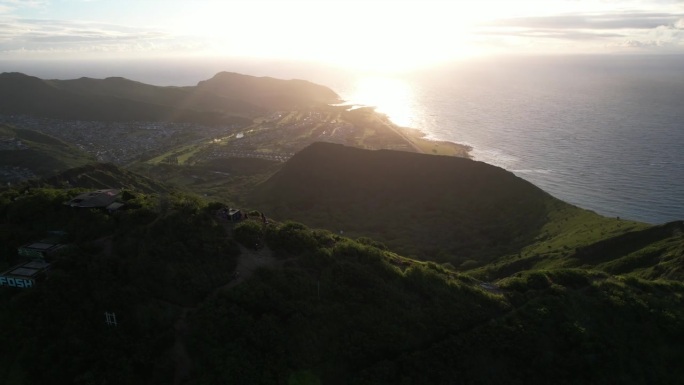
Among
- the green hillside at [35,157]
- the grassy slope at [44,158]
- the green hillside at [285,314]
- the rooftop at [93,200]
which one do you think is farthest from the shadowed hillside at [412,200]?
the green hillside at [35,157]

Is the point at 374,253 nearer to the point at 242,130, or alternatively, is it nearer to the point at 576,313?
the point at 576,313

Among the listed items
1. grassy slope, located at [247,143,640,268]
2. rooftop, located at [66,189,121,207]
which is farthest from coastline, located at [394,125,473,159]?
rooftop, located at [66,189,121,207]

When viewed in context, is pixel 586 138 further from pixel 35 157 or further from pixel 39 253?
pixel 35 157

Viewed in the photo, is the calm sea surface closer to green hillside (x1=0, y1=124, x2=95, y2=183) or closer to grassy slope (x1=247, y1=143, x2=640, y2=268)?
grassy slope (x1=247, y1=143, x2=640, y2=268)

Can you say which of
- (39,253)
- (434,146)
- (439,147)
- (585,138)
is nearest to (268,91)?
(434,146)

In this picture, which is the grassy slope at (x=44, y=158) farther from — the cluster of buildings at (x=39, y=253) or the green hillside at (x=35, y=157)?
the cluster of buildings at (x=39, y=253)

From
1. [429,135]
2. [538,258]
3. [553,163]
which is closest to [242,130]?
[429,135]
